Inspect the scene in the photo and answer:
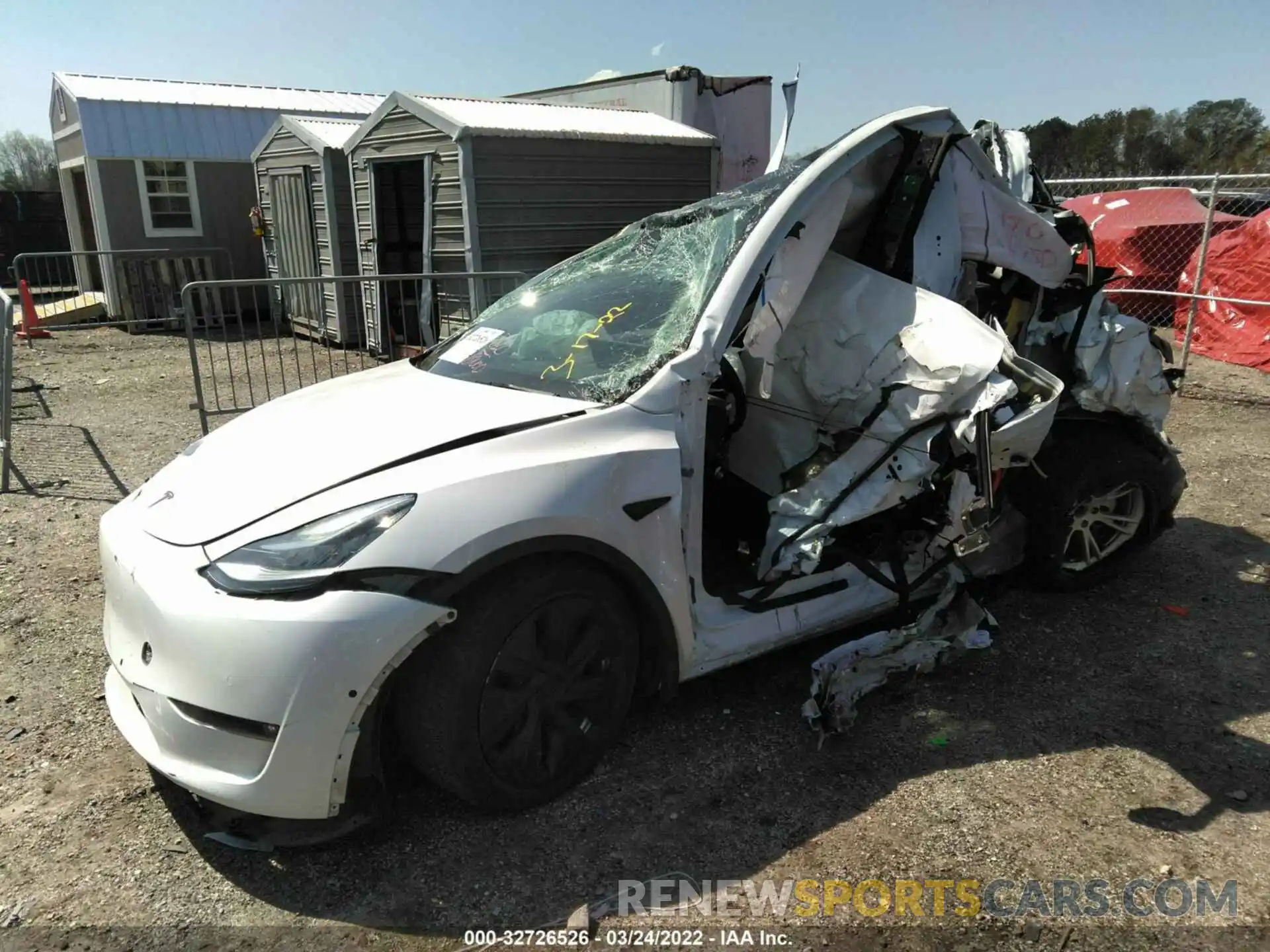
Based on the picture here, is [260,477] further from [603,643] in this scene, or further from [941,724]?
[941,724]

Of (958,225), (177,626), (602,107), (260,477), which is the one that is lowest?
(177,626)

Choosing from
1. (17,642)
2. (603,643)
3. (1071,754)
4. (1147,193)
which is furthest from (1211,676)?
(1147,193)

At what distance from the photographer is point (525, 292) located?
379 cm

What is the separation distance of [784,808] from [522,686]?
3.11 ft

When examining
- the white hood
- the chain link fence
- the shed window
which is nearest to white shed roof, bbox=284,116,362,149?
the chain link fence

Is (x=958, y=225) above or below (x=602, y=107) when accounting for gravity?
below

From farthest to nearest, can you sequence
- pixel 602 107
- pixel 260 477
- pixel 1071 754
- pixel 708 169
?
1. pixel 602 107
2. pixel 708 169
3. pixel 1071 754
4. pixel 260 477

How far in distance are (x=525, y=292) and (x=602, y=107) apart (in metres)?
8.17

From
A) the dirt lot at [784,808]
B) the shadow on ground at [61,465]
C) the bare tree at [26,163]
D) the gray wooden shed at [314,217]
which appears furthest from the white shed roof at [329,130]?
the bare tree at [26,163]

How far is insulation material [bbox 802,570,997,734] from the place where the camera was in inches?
123

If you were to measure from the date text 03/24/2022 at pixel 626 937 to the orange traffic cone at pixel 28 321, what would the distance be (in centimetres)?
1454

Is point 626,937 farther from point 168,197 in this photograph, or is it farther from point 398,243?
point 168,197

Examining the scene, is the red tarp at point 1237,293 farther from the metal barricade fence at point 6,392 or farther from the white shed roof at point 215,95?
the white shed roof at point 215,95

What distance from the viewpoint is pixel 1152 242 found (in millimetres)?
11242
